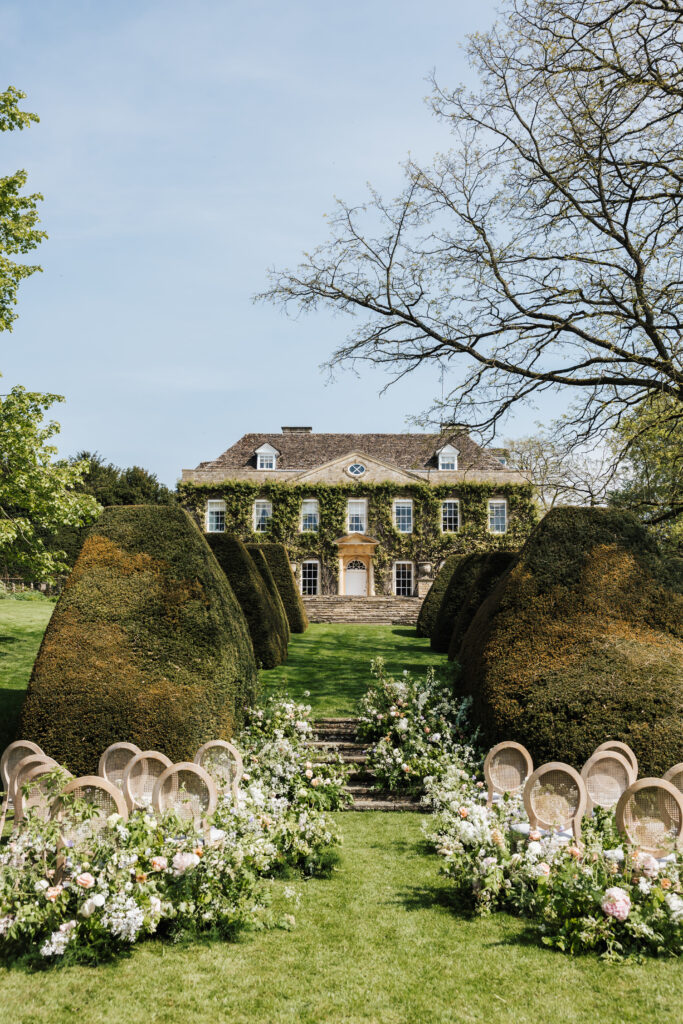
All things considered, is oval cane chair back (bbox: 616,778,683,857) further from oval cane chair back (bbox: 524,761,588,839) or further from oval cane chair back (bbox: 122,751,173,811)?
oval cane chair back (bbox: 122,751,173,811)

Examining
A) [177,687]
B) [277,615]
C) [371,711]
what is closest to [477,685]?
[371,711]

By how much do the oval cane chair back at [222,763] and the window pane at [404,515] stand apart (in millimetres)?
32298

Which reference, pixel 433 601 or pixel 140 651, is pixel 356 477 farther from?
pixel 140 651

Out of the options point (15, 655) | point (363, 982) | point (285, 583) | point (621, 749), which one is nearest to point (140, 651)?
point (363, 982)

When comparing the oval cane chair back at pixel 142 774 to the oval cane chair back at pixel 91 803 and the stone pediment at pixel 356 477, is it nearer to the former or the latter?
the oval cane chair back at pixel 91 803

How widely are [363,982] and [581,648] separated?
205 inches

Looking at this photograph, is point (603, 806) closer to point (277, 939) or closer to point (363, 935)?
point (363, 935)

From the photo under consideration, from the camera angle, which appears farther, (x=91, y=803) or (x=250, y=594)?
(x=250, y=594)

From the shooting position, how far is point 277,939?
5.31 meters

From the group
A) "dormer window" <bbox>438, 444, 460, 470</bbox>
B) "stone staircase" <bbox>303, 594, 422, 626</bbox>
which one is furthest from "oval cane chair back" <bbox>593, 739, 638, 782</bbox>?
"dormer window" <bbox>438, 444, 460, 470</bbox>

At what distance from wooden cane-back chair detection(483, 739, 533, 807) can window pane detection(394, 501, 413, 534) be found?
31.9 meters

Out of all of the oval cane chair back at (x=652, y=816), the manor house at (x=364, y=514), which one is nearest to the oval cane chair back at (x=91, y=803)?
the oval cane chair back at (x=652, y=816)

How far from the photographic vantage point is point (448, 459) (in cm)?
4109

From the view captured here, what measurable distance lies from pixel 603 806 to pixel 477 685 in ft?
9.22
